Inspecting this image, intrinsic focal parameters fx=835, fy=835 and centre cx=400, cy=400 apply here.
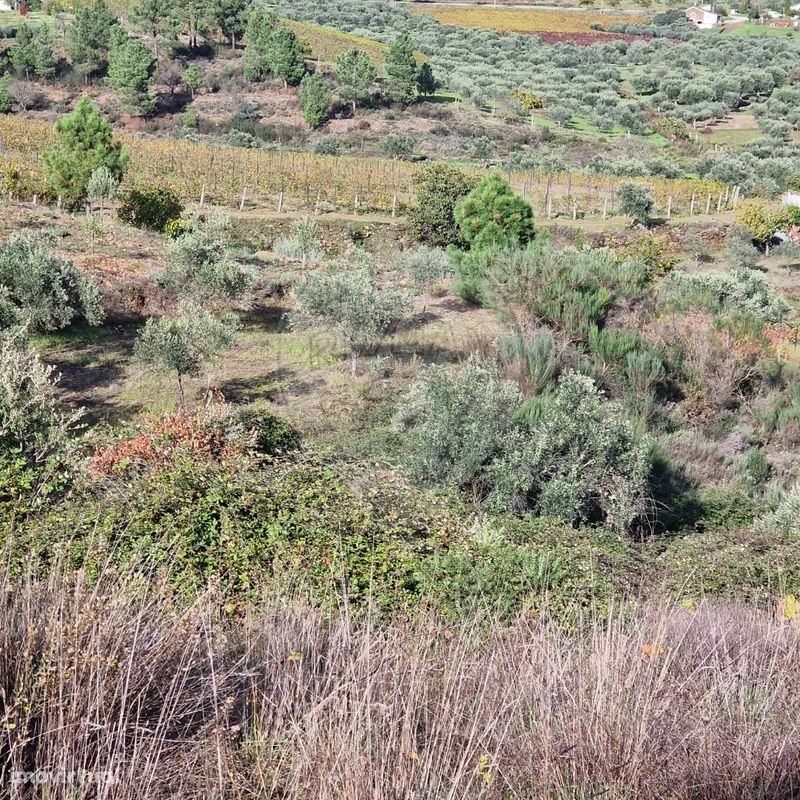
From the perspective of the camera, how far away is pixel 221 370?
55.2 feet

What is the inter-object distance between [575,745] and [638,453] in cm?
848

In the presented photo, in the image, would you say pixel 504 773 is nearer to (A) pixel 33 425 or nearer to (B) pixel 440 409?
(A) pixel 33 425

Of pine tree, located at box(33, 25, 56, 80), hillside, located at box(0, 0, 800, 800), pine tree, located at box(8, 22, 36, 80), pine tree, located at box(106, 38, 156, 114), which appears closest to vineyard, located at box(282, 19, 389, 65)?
pine tree, located at box(106, 38, 156, 114)

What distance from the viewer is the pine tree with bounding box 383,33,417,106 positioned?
64.7m

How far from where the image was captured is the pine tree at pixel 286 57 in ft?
216

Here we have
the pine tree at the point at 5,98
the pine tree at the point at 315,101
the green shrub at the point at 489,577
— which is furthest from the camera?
the pine tree at the point at 315,101

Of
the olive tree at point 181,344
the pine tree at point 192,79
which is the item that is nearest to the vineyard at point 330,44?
the pine tree at point 192,79

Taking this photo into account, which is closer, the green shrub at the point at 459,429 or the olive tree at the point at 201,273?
the green shrub at the point at 459,429

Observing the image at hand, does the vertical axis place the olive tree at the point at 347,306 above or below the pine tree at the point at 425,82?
below

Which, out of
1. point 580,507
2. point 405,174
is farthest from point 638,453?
point 405,174

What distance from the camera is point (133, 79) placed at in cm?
5834

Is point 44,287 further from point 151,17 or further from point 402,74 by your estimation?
point 151,17

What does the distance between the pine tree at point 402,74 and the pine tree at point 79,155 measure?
38.2 m

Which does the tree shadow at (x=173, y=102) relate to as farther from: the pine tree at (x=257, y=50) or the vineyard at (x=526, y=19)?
the vineyard at (x=526, y=19)
